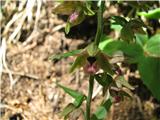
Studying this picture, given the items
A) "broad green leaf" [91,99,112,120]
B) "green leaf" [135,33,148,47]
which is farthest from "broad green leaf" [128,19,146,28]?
"green leaf" [135,33,148,47]

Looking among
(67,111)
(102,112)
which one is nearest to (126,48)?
(102,112)

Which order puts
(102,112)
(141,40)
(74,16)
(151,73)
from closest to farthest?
(74,16), (102,112), (151,73), (141,40)

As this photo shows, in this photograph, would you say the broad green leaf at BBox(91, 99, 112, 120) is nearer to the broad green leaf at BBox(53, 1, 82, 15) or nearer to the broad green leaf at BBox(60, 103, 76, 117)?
the broad green leaf at BBox(60, 103, 76, 117)

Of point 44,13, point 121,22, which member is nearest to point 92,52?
point 121,22

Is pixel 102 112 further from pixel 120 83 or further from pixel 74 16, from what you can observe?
pixel 74 16

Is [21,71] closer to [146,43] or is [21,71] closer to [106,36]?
[106,36]

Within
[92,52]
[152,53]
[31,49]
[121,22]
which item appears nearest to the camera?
[92,52]
